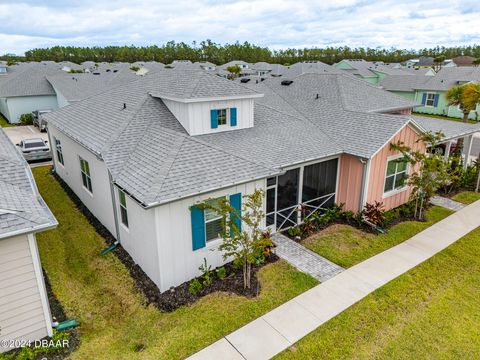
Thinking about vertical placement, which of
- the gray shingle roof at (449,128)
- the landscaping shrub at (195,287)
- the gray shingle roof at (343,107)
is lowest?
the landscaping shrub at (195,287)

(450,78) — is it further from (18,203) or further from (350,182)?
(18,203)

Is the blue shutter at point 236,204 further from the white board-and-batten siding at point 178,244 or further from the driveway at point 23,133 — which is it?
the driveway at point 23,133

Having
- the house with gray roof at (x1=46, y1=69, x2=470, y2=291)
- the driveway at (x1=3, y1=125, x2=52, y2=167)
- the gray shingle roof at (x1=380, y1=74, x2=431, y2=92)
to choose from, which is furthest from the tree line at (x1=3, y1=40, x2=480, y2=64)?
the house with gray roof at (x1=46, y1=69, x2=470, y2=291)

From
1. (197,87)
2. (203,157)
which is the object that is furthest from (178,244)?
(197,87)

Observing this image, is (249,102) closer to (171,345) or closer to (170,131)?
(170,131)

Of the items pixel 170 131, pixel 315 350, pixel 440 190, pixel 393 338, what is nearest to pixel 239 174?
pixel 170 131

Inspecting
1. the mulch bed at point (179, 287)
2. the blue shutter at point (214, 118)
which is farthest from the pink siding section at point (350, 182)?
the blue shutter at point (214, 118)
